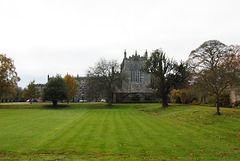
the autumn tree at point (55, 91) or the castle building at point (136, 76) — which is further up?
the castle building at point (136, 76)

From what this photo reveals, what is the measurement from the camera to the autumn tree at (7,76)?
39.7 metres

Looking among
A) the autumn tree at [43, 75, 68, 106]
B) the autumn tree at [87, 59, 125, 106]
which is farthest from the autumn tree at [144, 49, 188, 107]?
the autumn tree at [43, 75, 68, 106]

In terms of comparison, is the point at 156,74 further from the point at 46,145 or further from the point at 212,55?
the point at 46,145

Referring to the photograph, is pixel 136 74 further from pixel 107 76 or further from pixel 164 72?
pixel 164 72

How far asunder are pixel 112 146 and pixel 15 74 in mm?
41689

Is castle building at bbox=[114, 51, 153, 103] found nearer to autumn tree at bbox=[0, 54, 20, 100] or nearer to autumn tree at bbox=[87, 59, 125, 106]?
autumn tree at bbox=[87, 59, 125, 106]

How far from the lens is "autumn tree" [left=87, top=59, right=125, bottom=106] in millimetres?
43344

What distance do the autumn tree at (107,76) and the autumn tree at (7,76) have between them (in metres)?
17.1

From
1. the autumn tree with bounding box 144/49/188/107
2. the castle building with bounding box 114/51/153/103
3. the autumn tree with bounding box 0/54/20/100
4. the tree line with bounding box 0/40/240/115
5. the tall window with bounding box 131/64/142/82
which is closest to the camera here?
the tree line with bounding box 0/40/240/115

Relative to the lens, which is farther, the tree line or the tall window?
the tall window

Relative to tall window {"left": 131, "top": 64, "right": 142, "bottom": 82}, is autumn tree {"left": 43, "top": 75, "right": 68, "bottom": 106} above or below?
below

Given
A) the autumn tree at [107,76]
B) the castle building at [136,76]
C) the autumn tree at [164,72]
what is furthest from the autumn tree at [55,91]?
the castle building at [136,76]

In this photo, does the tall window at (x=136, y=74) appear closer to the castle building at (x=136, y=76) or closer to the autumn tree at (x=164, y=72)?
the castle building at (x=136, y=76)

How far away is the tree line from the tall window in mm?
25013
